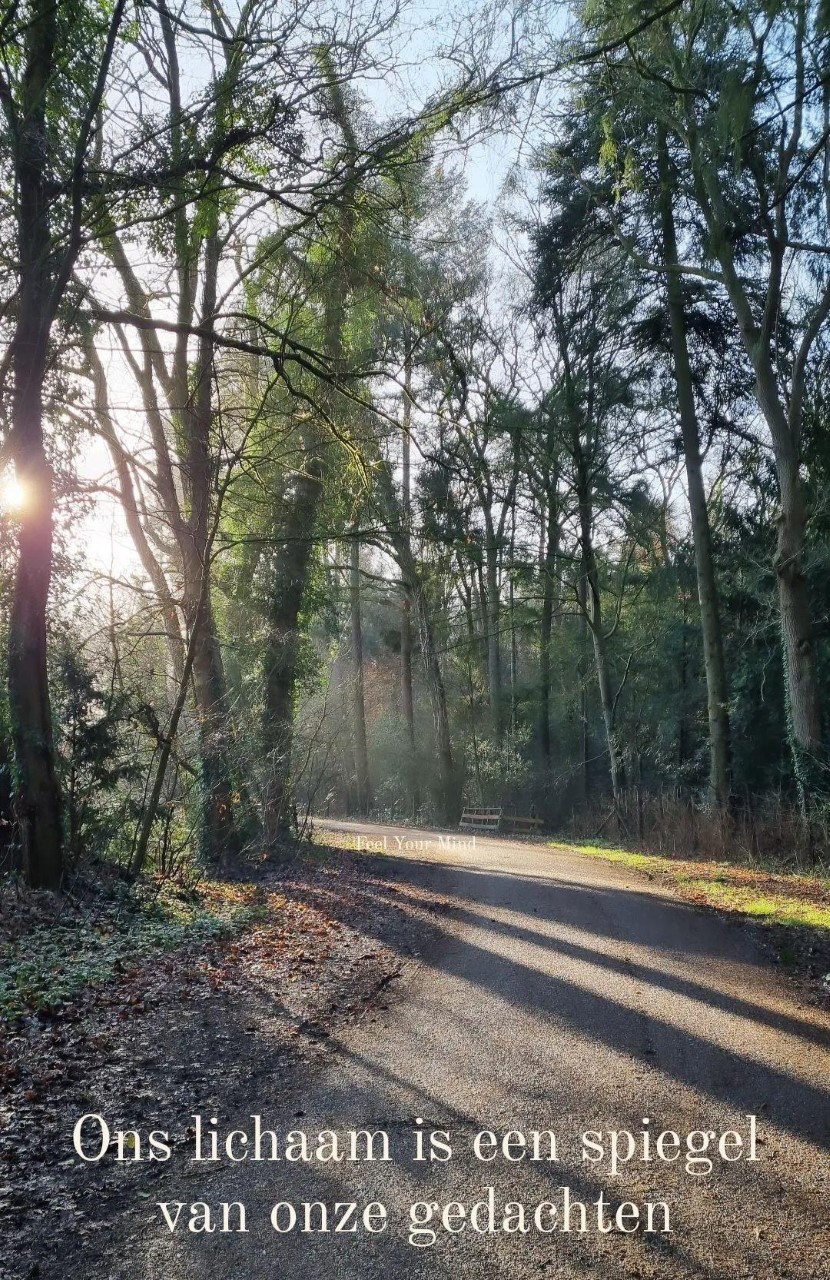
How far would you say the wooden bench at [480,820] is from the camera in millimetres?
28684

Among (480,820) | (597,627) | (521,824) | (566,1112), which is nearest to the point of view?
(566,1112)

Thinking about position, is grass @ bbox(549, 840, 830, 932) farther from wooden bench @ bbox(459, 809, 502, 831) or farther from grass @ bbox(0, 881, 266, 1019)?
wooden bench @ bbox(459, 809, 502, 831)

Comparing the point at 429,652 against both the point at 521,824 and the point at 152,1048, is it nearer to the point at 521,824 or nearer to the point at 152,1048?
the point at 521,824

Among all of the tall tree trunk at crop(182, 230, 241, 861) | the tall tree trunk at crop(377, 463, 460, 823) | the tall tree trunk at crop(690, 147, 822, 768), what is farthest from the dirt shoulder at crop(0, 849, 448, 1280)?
the tall tree trunk at crop(377, 463, 460, 823)

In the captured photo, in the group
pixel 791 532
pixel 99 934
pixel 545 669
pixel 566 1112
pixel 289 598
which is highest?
pixel 545 669

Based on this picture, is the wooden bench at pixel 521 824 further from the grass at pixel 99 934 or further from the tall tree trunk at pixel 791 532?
the grass at pixel 99 934

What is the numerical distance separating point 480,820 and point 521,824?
4.48 ft

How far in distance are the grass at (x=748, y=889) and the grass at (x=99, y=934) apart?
5.34 metres

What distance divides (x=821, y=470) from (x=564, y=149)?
8.38 m

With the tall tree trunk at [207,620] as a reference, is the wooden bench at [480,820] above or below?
below

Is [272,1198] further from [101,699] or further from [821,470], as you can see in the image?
[821,470]

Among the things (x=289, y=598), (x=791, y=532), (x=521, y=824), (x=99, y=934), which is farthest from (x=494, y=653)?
(x=99, y=934)

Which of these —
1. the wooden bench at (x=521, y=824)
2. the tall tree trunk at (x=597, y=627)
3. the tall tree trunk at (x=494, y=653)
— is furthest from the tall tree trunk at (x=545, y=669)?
the tall tree trunk at (x=597, y=627)

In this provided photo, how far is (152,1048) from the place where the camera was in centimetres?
539
